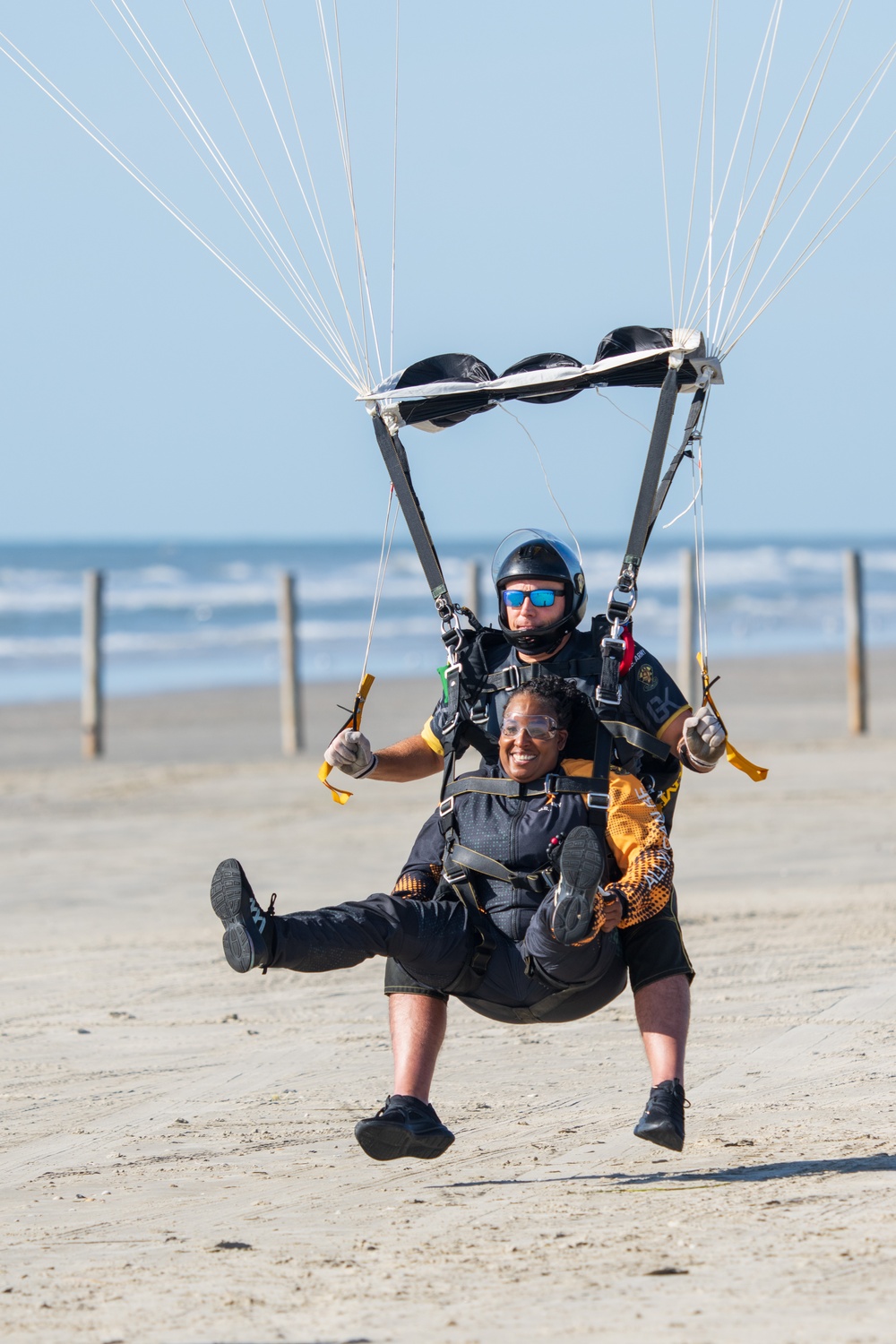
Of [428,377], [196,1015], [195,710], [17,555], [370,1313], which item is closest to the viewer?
[370,1313]

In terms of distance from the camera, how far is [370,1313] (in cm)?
340

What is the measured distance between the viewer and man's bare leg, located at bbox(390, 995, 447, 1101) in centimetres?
451

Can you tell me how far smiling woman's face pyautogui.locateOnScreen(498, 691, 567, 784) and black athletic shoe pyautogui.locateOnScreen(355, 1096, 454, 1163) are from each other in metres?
0.95

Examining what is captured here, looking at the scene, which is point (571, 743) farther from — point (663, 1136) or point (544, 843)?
point (663, 1136)

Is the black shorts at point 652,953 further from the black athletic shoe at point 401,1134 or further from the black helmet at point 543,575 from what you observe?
the black helmet at point 543,575

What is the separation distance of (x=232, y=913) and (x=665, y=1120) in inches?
48.5

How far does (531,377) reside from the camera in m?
4.99

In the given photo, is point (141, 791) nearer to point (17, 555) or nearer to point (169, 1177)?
point (169, 1177)

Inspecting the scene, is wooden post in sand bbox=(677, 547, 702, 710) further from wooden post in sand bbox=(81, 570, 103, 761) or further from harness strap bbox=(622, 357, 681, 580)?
harness strap bbox=(622, 357, 681, 580)

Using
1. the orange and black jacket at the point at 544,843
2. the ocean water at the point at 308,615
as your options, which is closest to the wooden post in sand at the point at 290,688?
the ocean water at the point at 308,615

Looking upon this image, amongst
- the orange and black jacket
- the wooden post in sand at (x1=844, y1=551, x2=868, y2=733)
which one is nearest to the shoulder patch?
the orange and black jacket

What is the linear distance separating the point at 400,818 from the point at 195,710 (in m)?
9.25

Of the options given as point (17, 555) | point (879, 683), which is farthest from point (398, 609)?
point (17, 555)

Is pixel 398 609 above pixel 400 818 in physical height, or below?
above
